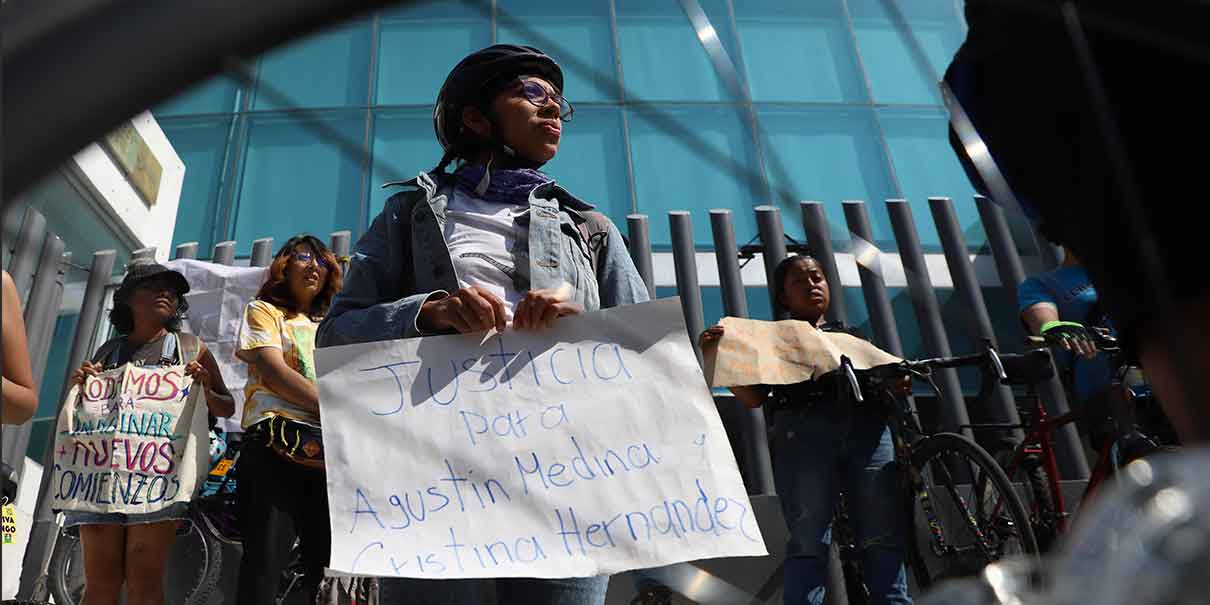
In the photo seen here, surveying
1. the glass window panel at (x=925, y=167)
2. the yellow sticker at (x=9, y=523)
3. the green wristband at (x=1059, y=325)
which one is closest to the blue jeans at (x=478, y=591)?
the green wristband at (x=1059, y=325)

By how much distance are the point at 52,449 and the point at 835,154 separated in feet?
23.1

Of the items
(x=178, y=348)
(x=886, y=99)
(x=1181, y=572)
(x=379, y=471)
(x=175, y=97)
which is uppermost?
(x=886, y=99)

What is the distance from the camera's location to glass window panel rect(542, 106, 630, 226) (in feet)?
26.3

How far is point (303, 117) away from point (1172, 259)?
2.09 feet

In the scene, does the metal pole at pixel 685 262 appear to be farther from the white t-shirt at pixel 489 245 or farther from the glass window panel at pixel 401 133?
the glass window panel at pixel 401 133

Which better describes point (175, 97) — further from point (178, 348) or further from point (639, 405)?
point (178, 348)

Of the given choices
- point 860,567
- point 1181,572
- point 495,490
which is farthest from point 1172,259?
point 860,567

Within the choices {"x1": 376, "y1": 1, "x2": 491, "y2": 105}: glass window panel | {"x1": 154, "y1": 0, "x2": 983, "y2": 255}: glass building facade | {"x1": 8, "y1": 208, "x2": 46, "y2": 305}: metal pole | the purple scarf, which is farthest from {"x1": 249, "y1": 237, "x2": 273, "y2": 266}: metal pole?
the purple scarf

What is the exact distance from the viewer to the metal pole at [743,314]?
397 centimetres

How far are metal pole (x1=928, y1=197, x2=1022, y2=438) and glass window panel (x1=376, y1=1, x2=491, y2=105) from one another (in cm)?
507

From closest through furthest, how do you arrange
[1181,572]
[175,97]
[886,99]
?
[1181,572], [175,97], [886,99]

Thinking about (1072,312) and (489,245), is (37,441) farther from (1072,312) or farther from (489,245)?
(1072,312)

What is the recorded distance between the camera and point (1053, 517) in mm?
2674

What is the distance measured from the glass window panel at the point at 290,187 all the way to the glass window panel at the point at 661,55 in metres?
3.19
